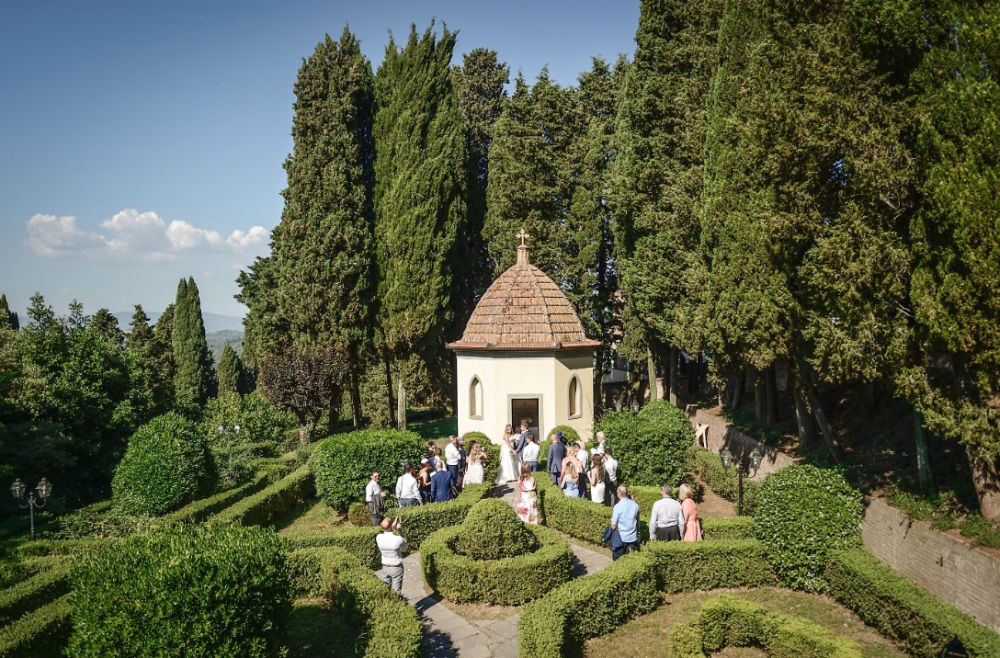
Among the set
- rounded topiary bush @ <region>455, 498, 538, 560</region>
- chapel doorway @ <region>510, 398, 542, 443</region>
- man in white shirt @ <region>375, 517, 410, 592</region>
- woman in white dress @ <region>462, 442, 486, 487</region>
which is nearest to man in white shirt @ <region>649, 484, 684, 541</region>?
rounded topiary bush @ <region>455, 498, 538, 560</region>

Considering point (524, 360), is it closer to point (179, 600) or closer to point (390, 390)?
point (390, 390)

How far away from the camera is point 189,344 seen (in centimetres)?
4369

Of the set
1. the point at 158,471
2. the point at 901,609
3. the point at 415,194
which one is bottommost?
the point at 901,609

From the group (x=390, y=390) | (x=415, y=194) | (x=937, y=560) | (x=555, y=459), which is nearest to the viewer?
(x=937, y=560)

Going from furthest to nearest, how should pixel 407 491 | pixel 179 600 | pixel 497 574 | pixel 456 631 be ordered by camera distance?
pixel 407 491 → pixel 497 574 → pixel 456 631 → pixel 179 600

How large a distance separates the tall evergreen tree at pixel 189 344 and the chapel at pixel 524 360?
28.8 metres

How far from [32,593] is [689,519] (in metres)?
11.5

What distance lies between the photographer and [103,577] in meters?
6.71

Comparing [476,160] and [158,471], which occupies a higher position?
[476,160]

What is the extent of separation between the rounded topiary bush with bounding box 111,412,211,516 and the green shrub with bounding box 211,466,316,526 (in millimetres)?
1232

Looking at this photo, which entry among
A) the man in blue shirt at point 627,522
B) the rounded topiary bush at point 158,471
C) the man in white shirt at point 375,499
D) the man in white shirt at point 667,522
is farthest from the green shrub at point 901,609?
the rounded topiary bush at point 158,471

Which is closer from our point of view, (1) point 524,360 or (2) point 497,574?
(2) point 497,574

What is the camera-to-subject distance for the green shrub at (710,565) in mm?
10945

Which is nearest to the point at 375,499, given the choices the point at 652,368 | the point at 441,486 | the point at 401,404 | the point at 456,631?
the point at 441,486
